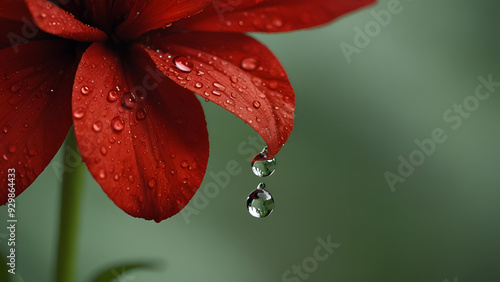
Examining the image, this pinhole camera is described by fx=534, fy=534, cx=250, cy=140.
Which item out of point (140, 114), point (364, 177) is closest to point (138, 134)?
point (140, 114)

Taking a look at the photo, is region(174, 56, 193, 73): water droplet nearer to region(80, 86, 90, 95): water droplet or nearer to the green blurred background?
region(80, 86, 90, 95): water droplet

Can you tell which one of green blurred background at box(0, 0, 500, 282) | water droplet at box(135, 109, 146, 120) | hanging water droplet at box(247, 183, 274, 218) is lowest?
hanging water droplet at box(247, 183, 274, 218)

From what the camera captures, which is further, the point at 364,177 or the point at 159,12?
the point at 364,177

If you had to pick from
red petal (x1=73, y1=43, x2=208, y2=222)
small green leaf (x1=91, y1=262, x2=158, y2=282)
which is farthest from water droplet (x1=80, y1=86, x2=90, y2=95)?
small green leaf (x1=91, y1=262, x2=158, y2=282)

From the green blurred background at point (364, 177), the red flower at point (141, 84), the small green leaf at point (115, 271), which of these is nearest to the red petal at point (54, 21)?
the red flower at point (141, 84)

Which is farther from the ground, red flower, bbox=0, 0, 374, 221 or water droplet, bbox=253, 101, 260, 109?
red flower, bbox=0, 0, 374, 221

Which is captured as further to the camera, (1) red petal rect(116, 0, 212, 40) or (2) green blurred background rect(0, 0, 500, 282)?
(2) green blurred background rect(0, 0, 500, 282)

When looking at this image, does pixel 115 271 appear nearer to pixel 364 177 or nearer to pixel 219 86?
pixel 219 86

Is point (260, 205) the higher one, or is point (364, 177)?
point (364, 177)
